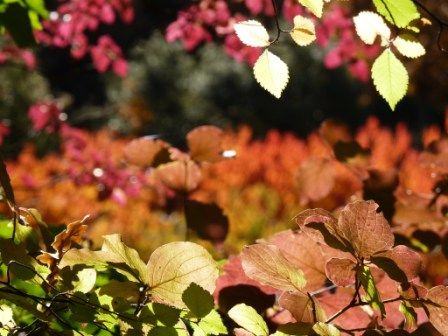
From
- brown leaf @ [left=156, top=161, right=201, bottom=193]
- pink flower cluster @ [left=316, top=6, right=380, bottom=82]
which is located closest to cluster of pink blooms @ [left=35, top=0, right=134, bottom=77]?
pink flower cluster @ [left=316, top=6, right=380, bottom=82]

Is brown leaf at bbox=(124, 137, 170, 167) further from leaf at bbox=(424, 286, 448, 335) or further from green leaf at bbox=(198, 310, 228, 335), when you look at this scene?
leaf at bbox=(424, 286, 448, 335)

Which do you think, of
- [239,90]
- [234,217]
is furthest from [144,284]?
[239,90]

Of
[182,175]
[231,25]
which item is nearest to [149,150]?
[182,175]

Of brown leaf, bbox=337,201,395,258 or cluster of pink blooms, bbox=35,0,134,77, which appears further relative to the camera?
cluster of pink blooms, bbox=35,0,134,77

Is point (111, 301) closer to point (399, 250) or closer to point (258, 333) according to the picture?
point (258, 333)

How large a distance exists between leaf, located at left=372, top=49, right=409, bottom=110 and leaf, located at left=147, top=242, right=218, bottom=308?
13.1 inches

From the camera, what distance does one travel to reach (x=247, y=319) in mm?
597

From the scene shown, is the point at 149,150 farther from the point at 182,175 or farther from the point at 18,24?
the point at 18,24

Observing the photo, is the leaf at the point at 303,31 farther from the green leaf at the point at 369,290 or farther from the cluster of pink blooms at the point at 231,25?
the cluster of pink blooms at the point at 231,25

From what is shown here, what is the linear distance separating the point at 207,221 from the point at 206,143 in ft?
0.53

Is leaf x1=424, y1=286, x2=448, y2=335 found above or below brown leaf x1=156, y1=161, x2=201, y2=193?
above

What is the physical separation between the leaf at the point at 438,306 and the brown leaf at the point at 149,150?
0.61 meters

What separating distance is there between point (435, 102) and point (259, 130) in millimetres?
3964

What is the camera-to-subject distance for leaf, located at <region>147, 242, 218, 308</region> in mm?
606
